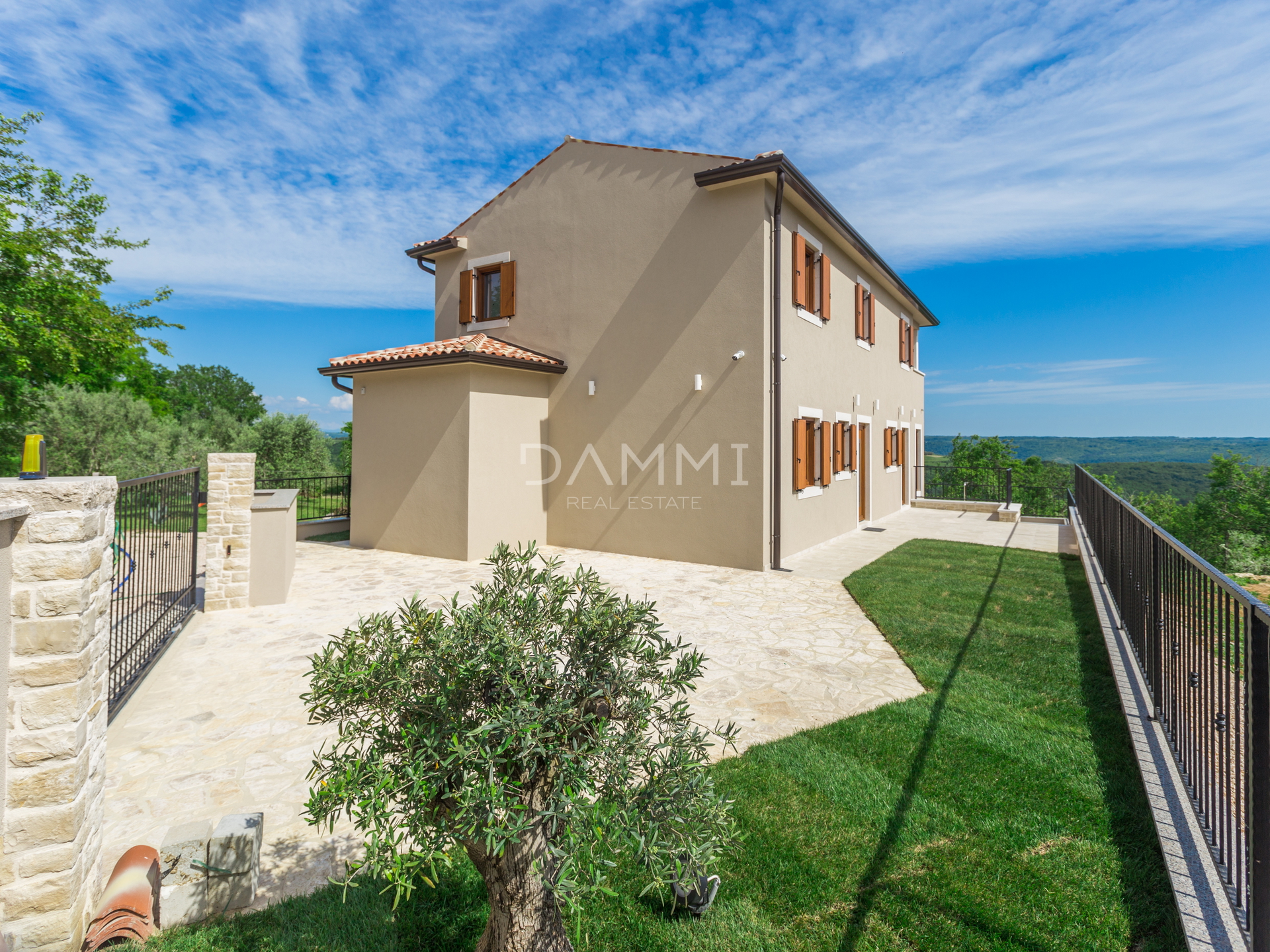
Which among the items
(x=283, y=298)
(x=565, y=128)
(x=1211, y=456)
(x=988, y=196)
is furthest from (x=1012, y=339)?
(x=283, y=298)

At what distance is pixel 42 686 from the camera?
6.91 feet

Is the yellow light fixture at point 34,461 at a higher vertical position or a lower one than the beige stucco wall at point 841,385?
lower

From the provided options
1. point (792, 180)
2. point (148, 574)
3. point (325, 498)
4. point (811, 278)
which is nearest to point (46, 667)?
point (148, 574)

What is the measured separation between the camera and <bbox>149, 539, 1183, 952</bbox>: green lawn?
87.6 inches

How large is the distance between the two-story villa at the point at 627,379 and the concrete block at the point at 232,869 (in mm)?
7575

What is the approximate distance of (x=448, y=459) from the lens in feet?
33.3

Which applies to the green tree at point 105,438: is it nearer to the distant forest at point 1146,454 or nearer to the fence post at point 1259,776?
the fence post at point 1259,776

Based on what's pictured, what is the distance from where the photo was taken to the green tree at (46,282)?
1499 cm

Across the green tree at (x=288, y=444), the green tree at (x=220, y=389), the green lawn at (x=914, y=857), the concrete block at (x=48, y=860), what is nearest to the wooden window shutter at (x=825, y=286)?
the green lawn at (x=914, y=857)

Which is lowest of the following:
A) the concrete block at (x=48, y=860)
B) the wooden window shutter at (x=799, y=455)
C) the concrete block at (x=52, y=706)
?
the concrete block at (x=48, y=860)

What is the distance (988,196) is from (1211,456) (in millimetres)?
34507

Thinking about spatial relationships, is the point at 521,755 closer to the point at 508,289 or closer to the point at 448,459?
the point at 448,459

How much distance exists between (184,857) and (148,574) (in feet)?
12.9

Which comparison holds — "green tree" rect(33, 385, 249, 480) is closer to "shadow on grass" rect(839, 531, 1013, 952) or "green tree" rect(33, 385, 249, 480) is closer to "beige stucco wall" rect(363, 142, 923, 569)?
"beige stucco wall" rect(363, 142, 923, 569)
